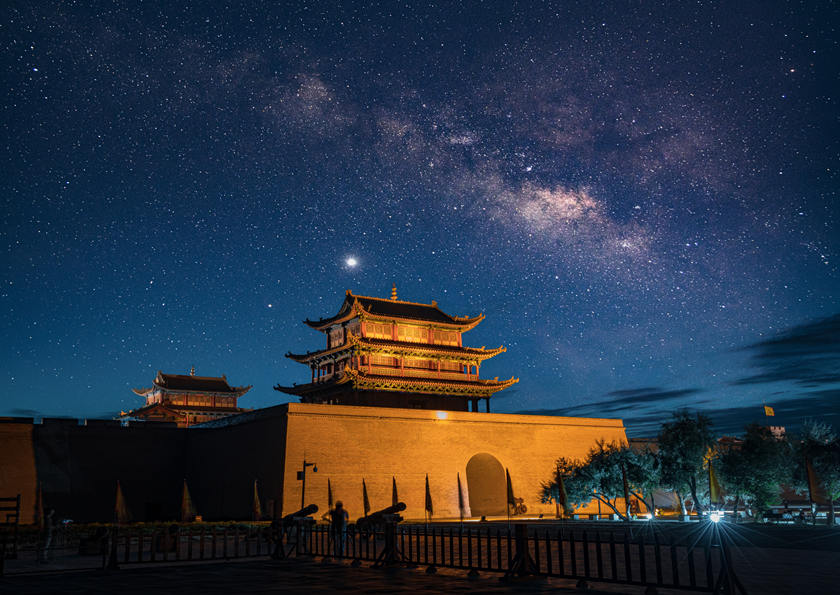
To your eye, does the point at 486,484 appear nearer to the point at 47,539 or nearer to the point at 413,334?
the point at 413,334

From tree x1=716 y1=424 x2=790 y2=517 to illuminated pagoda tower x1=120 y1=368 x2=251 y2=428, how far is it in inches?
1617

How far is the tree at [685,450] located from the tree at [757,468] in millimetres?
1246

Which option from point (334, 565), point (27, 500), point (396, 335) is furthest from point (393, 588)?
point (396, 335)

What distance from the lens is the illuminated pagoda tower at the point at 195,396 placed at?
192ft

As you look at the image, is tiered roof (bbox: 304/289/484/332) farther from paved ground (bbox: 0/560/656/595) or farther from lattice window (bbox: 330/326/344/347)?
paved ground (bbox: 0/560/656/595)

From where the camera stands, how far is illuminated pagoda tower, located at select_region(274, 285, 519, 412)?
41.3 m

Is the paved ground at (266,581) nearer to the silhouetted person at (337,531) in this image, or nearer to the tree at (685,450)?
the silhouetted person at (337,531)

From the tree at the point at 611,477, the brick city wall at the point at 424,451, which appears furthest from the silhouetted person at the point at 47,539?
the tree at the point at 611,477

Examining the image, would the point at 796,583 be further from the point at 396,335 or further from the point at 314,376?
the point at 314,376

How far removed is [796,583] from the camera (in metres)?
9.63

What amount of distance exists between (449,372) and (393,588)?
3464cm

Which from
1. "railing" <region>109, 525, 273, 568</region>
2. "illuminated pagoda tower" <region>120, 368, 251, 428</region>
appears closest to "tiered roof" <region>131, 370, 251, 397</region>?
"illuminated pagoda tower" <region>120, 368, 251, 428</region>

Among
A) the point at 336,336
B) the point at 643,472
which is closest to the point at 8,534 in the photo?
the point at 643,472

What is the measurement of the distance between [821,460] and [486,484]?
1804 cm
